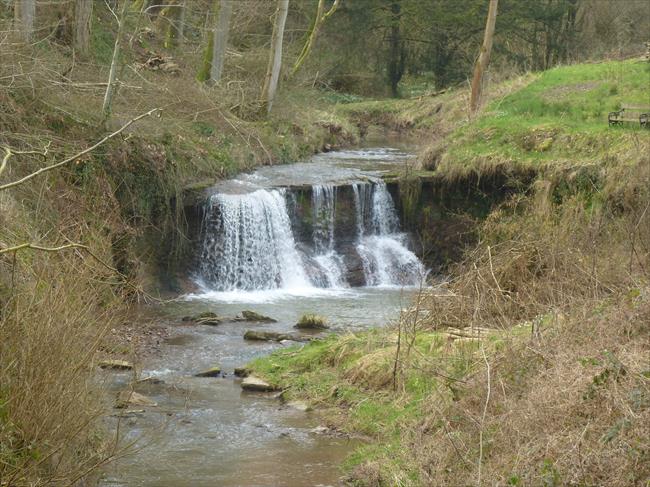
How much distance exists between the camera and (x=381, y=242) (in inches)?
813

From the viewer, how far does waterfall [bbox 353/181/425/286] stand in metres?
19.5

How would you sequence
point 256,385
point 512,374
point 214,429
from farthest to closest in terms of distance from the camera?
1. point 256,385
2. point 214,429
3. point 512,374

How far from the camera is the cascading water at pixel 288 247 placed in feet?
61.1

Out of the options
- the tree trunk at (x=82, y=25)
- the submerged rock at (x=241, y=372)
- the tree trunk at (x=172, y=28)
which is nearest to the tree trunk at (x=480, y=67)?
the tree trunk at (x=172, y=28)

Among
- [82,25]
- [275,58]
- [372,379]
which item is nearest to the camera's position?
[372,379]

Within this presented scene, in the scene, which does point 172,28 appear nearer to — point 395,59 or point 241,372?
point 395,59

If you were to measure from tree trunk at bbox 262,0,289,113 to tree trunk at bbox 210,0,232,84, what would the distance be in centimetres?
137

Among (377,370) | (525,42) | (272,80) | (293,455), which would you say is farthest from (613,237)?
(525,42)

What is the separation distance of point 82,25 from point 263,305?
294 inches

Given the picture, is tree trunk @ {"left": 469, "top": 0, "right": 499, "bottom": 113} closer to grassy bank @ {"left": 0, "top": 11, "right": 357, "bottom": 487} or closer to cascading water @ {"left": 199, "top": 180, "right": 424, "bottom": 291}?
grassy bank @ {"left": 0, "top": 11, "right": 357, "bottom": 487}

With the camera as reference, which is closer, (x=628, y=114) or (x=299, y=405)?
(x=299, y=405)

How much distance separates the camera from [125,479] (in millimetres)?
8391

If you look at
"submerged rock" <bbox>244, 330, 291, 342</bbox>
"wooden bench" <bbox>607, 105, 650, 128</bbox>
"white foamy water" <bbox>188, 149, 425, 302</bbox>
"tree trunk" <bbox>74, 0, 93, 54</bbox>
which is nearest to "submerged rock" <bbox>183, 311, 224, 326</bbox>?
"submerged rock" <bbox>244, 330, 291, 342</bbox>

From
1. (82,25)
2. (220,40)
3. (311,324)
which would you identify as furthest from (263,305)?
(220,40)
